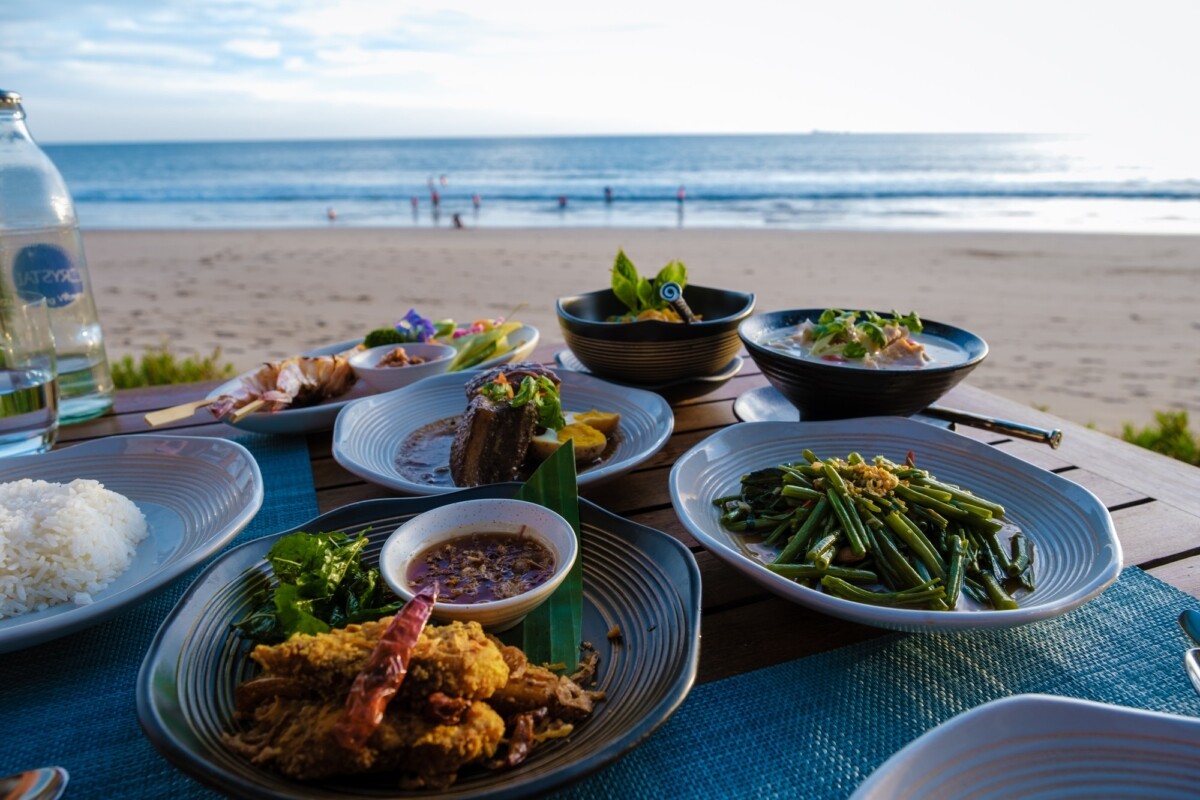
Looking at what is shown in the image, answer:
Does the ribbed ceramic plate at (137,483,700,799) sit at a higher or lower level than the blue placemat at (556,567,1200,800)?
higher

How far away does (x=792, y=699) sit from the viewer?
1.38m

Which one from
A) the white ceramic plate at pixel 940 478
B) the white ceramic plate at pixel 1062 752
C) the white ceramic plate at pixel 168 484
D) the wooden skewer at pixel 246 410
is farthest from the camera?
the wooden skewer at pixel 246 410

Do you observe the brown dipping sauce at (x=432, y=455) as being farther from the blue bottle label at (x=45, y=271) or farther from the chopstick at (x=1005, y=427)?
the blue bottle label at (x=45, y=271)

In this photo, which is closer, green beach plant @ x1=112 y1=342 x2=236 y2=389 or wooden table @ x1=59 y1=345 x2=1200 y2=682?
wooden table @ x1=59 y1=345 x2=1200 y2=682

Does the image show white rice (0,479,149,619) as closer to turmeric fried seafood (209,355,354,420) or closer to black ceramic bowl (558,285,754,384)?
turmeric fried seafood (209,355,354,420)

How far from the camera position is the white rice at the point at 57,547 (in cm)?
155

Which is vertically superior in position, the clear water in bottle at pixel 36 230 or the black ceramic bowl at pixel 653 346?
the clear water in bottle at pixel 36 230

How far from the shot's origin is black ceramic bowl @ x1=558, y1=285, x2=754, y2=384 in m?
2.84

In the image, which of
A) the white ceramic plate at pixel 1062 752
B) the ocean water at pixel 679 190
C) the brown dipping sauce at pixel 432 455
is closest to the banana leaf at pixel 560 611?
the brown dipping sauce at pixel 432 455

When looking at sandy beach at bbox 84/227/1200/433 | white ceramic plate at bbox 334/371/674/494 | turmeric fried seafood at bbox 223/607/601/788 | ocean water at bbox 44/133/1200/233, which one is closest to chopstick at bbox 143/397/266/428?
white ceramic plate at bbox 334/371/674/494

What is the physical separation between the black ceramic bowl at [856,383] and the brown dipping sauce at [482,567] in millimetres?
1214

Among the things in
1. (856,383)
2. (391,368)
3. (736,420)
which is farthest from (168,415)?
(856,383)

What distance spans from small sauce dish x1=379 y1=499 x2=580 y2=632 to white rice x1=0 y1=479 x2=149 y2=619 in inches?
27.6

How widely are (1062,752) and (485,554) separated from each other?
44.4 inches
